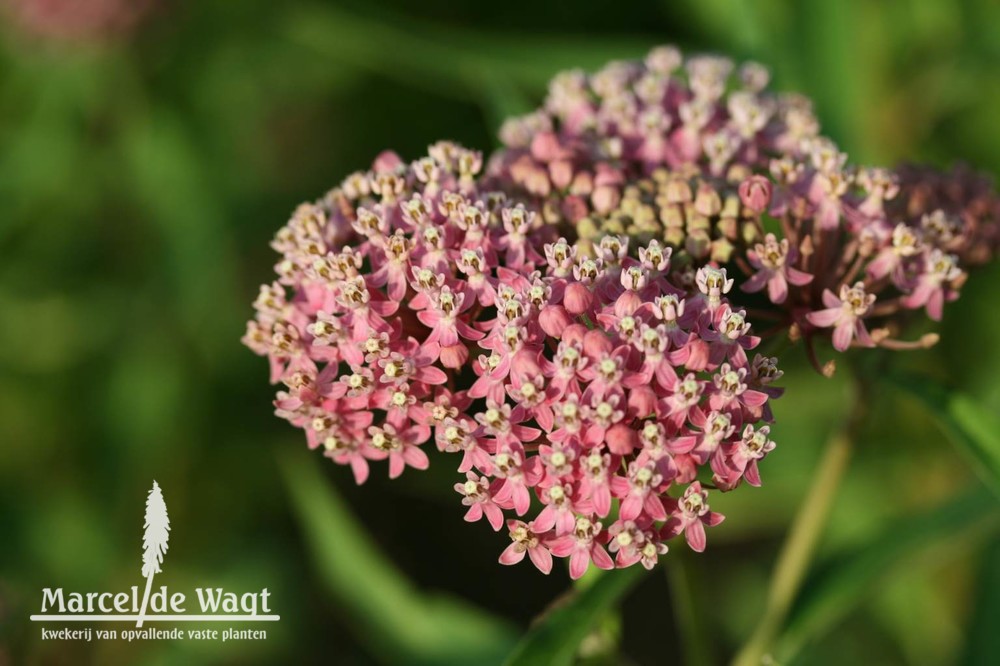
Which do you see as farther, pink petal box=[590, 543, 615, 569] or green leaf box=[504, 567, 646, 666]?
green leaf box=[504, 567, 646, 666]

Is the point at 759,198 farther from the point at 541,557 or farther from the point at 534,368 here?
the point at 541,557

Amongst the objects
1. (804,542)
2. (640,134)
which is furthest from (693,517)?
(640,134)

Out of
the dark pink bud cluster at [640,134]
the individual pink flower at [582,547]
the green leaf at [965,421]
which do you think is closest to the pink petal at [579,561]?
the individual pink flower at [582,547]

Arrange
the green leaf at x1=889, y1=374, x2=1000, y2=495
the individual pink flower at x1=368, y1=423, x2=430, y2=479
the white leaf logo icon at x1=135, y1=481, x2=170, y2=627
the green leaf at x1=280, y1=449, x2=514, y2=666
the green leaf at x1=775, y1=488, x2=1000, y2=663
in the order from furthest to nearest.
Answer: the green leaf at x1=280, y1=449, x2=514, y2=666 < the white leaf logo icon at x1=135, y1=481, x2=170, y2=627 < the green leaf at x1=775, y1=488, x2=1000, y2=663 < the green leaf at x1=889, y1=374, x2=1000, y2=495 < the individual pink flower at x1=368, y1=423, x2=430, y2=479

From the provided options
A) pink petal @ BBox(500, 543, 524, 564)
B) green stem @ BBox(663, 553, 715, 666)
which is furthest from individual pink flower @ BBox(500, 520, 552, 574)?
green stem @ BBox(663, 553, 715, 666)

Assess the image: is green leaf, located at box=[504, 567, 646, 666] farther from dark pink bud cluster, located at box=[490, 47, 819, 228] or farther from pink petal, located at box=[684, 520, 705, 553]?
dark pink bud cluster, located at box=[490, 47, 819, 228]

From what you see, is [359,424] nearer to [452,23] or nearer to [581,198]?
[581,198]

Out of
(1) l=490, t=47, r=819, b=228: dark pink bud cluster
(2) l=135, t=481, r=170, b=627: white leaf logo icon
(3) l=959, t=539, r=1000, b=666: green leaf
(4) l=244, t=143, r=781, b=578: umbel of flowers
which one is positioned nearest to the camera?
(4) l=244, t=143, r=781, b=578: umbel of flowers

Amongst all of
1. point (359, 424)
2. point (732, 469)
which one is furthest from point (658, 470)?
point (359, 424)
